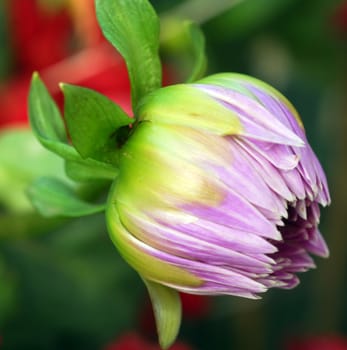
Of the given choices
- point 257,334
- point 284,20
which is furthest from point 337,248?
point 284,20

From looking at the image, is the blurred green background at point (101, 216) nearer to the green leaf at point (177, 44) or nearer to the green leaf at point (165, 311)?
the green leaf at point (177, 44)

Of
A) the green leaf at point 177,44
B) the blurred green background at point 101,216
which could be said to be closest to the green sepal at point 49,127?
the blurred green background at point 101,216

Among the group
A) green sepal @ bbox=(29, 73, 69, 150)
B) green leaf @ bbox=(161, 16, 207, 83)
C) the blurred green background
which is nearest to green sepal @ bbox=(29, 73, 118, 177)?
green sepal @ bbox=(29, 73, 69, 150)

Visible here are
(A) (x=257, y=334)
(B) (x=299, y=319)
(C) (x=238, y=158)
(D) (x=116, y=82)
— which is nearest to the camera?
(C) (x=238, y=158)

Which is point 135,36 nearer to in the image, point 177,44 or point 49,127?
point 49,127

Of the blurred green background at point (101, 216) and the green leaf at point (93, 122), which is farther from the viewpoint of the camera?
the blurred green background at point (101, 216)

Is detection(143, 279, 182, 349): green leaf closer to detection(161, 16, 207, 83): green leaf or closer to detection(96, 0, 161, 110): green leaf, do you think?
detection(96, 0, 161, 110): green leaf

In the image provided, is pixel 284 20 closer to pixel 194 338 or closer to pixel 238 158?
pixel 194 338
